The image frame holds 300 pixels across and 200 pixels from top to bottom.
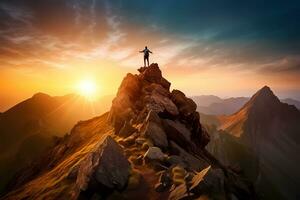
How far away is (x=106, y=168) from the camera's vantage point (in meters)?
27.4

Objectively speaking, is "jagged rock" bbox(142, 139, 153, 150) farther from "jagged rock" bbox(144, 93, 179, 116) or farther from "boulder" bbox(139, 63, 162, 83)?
"boulder" bbox(139, 63, 162, 83)

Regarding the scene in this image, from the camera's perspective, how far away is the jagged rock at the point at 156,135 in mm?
38831

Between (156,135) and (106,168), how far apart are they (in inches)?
543

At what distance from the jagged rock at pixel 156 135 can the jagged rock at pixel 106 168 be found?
9.29 m

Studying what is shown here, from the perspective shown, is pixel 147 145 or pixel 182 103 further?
pixel 182 103

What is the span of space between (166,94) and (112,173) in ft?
114

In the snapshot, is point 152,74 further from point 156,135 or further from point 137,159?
point 137,159

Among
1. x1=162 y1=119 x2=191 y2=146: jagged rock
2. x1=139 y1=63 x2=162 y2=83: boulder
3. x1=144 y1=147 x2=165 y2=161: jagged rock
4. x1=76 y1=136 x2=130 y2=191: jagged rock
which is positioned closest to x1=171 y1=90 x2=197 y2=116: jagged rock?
x1=139 y1=63 x2=162 y2=83: boulder

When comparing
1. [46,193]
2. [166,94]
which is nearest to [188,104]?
[166,94]

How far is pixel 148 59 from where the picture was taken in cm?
6375

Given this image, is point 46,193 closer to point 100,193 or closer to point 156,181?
point 100,193

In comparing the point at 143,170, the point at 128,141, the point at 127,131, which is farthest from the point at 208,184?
the point at 127,131

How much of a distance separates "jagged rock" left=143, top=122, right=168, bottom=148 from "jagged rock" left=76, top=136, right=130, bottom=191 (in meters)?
9.29

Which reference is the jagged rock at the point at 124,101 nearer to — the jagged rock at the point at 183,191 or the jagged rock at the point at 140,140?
the jagged rock at the point at 140,140
